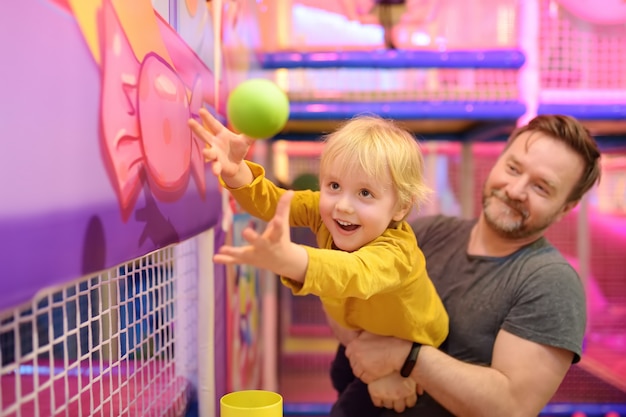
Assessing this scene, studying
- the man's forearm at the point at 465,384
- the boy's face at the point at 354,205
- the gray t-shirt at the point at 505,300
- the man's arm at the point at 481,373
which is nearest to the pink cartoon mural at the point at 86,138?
the boy's face at the point at 354,205

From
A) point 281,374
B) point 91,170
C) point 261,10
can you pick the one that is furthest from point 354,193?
point 281,374

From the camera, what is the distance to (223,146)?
37.0 inches

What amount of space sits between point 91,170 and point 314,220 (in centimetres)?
57

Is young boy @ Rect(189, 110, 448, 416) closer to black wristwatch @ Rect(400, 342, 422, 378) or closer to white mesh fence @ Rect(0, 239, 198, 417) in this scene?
black wristwatch @ Rect(400, 342, 422, 378)

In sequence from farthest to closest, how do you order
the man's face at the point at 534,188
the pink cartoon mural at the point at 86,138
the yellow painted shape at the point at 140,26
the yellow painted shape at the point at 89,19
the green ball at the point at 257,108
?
the man's face at the point at 534,188 < the green ball at the point at 257,108 < the yellow painted shape at the point at 140,26 < the yellow painted shape at the point at 89,19 < the pink cartoon mural at the point at 86,138

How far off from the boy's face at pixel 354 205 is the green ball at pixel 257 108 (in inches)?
5.9

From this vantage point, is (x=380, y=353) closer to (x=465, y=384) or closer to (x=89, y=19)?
(x=465, y=384)

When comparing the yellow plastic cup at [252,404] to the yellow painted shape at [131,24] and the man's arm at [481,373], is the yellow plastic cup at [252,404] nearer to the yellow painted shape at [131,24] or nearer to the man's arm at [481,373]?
the man's arm at [481,373]

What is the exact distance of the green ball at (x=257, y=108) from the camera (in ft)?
2.85

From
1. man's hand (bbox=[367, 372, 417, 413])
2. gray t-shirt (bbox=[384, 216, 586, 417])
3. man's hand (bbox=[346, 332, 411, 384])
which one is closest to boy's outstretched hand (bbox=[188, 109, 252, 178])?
man's hand (bbox=[346, 332, 411, 384])

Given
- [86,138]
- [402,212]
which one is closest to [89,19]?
[86,138]

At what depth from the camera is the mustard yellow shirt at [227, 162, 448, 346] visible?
2.58 ft

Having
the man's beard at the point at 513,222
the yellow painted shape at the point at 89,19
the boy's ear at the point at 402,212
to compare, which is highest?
the yellow painted shape at the point at 89,19

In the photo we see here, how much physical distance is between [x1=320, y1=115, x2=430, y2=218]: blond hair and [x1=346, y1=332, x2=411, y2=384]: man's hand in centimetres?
30
